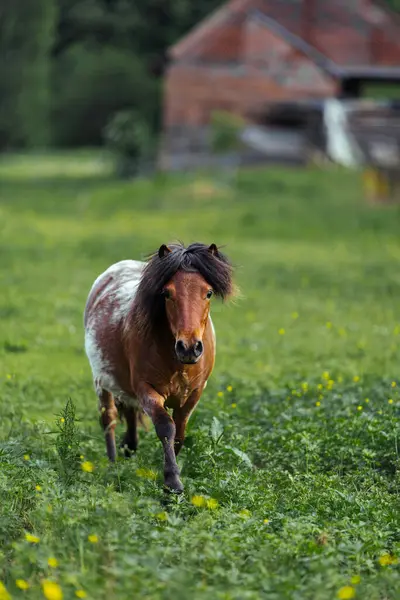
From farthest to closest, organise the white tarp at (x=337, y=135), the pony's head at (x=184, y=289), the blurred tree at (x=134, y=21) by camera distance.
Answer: the blurred tree at (x=134, y=21) → the white tarp at (x=337, y=135) → the pony's head at (x=184, y=289)

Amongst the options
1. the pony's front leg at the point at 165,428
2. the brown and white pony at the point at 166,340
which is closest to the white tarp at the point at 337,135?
the brown and white pony at the point at 166,340

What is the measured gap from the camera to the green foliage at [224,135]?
40.3 meters

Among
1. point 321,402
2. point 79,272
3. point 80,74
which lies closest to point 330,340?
point 321,402

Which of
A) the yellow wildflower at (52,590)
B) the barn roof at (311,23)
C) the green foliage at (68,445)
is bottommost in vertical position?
the green foliage at (68,445)

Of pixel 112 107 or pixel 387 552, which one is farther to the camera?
pixel 112 107

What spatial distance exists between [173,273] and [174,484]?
132 centimetres

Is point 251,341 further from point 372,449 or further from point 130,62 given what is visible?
point 130,62

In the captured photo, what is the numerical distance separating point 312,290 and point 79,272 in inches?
155

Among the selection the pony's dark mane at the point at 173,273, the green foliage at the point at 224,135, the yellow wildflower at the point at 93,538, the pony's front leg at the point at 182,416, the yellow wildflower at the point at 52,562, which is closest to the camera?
the yellow wildflower at the point at 52,562

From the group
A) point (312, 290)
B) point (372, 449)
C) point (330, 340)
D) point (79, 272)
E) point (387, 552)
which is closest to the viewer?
point (387, 552)

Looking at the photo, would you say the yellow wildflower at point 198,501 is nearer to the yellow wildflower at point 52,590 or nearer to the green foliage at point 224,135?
the yellow wildflower at point 52,590

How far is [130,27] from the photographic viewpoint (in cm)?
7125

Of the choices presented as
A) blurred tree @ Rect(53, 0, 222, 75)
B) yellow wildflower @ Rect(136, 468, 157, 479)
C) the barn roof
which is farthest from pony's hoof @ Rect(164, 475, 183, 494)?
blurred tree @ Rect(53, 0, 222, 75)

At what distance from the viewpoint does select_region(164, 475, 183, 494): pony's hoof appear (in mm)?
7198
